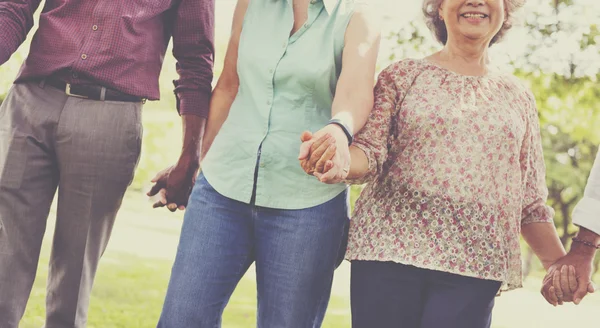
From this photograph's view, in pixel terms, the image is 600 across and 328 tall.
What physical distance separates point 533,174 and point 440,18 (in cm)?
74

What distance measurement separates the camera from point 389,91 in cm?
325

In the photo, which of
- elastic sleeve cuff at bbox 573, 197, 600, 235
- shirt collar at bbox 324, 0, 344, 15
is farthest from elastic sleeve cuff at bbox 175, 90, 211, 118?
elastic sleeve cuff at bbox 573, 197, 600, 235

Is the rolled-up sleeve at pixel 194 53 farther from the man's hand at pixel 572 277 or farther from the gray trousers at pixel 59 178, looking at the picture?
the man's hand at pixel 572 277

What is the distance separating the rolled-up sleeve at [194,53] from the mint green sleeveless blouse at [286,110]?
60 centimetres

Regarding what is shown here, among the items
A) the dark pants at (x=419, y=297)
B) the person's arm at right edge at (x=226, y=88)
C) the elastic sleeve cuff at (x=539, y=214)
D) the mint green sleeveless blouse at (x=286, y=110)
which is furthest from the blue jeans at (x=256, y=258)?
the elastic sleeve cuff at (x=539, y=214)

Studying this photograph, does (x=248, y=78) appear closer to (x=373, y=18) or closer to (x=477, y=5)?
(x=373, y=18)

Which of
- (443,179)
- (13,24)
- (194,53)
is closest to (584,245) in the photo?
(443,179)

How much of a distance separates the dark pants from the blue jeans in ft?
0.61

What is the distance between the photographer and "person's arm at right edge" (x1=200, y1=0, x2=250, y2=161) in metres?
3.37

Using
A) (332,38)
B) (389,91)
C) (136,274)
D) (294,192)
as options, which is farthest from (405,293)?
(136,274)

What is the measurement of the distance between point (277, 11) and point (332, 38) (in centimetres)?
28

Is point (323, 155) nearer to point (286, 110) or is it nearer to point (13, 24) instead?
point (286, 110)

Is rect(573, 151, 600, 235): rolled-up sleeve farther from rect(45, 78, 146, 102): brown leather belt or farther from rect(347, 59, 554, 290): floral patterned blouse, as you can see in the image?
rect(45, 78, 146, 102): brown leather belt

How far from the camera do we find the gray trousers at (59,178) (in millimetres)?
3396
